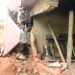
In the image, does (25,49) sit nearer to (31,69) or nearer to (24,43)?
(24,43)

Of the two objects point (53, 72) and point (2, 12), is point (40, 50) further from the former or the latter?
point (2, 12)

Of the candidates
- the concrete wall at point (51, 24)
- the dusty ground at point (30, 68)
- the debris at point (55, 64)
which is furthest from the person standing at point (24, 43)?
the debris at point (55, 64)

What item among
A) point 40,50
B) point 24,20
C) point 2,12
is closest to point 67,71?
point 40,50

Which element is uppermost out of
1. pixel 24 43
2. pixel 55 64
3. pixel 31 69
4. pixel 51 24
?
pixel 51 24

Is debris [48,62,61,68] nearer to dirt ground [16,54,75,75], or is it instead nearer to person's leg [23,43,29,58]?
dirt ground [16,54,75,75]

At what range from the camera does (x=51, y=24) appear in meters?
10.4

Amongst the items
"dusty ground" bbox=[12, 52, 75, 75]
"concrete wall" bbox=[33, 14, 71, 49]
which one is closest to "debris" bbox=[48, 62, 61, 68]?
"dusty ground" bbox=[12, 52, 75, 75]

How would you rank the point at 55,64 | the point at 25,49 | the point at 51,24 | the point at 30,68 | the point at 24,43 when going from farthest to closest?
the point at 25,49 < the point at 24,43 < the point at 51,24 < the point at 30,68 < the point at 55,64

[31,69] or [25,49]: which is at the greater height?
[25,49]

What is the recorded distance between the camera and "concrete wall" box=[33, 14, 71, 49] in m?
10.5

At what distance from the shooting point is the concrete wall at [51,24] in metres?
10.5

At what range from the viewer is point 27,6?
12562mm

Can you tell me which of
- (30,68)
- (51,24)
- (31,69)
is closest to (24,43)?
(51,24)

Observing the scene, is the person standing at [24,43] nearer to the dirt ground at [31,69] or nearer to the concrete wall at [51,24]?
the dirt ground at [31,69]
